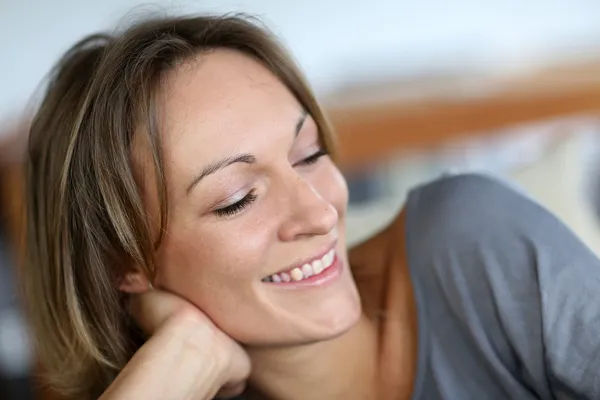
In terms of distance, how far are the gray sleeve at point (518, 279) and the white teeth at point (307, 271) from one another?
0.18m

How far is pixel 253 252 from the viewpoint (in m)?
1.00

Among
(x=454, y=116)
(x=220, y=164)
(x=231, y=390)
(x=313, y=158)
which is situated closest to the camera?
(x=220, y=164)

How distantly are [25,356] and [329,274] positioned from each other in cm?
118

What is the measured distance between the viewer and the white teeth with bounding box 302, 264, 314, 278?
104 centimetres

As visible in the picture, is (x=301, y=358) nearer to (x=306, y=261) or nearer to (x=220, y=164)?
(x=306, y=261)

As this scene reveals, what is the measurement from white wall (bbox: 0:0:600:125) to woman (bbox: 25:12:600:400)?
0.82 m

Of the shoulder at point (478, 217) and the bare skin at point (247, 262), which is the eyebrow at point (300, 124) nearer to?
the bare skin at point (247, 262)

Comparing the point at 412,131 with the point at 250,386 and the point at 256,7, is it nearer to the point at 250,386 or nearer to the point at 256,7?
the point at 256,7

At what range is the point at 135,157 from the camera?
1.01 metres

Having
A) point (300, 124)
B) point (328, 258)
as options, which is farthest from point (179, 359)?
point (300, 124)

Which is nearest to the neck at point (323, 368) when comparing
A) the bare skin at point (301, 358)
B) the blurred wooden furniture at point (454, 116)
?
the bare skin at point (301, 358)

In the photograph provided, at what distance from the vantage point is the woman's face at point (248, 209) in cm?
98

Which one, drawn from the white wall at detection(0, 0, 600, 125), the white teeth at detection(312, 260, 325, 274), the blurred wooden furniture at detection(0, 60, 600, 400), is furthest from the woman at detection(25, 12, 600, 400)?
the white wall at detection(0, 0, 600, 125)

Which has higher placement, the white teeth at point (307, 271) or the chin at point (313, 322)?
the white teeth at point (307, 271)
